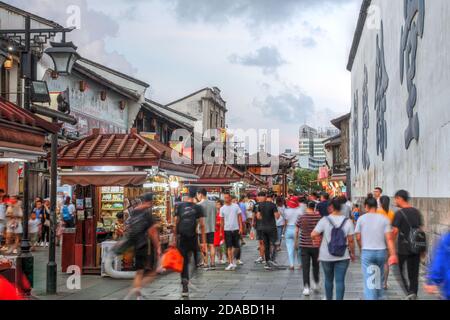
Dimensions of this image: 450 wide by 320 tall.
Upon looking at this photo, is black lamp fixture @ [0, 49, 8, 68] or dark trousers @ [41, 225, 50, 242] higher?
black lamp fixture @ [0, 49, 8, 68]

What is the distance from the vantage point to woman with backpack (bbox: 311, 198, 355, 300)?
32.1 ft

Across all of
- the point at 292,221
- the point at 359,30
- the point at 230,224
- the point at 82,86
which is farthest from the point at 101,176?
the point at 359,30

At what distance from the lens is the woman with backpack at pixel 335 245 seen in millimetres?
9781

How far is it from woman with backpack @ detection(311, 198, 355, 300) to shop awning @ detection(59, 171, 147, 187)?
246 inches

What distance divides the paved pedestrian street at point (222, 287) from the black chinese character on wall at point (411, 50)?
473 cm

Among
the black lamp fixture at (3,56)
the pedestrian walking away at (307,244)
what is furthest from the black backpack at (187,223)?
the black lamp fixture at (3,56)

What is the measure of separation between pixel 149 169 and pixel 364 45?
25.0m

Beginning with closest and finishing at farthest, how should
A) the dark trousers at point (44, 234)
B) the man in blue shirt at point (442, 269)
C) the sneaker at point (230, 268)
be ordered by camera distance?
the man in blue shirt at point (442, 269) < the sneaker at point (230, 268) < the dark trousers at point (44, 234)

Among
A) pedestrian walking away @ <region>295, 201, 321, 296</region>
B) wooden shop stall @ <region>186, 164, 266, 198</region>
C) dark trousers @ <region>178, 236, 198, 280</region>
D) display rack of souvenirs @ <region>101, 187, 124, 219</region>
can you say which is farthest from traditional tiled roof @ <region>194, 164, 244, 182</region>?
pedestrian walking away @ <region>295, 201, 321, 296</region>

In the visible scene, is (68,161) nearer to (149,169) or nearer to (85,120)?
(149,169)

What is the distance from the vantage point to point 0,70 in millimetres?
24312

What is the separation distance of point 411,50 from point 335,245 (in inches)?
405

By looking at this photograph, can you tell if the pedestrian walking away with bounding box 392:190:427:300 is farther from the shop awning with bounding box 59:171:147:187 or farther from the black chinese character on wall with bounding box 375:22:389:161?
the black chinese character on wall with bounding box 375:22:389:161

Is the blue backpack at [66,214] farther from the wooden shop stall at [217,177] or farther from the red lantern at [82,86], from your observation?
the red lantern at [82,86]
